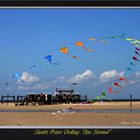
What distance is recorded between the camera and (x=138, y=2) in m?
7.89

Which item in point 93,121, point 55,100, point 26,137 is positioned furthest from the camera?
point 55,100

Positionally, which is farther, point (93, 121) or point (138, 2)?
point (93, 121)

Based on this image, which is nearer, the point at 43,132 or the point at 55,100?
the point at 43,132

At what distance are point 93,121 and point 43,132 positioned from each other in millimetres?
3704

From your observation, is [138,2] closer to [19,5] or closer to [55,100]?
[19,5]

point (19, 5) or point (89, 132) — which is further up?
point (19, 5)

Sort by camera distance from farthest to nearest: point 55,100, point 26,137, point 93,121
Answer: point 55,100, point 93,121, point 26,137

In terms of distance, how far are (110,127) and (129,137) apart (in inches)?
14.3

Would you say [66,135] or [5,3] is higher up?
[5,3]

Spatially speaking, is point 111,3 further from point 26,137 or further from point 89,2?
point 26,137

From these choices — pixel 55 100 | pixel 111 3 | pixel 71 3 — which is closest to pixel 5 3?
pixel 71 3

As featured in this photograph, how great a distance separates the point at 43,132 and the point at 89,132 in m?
0.78

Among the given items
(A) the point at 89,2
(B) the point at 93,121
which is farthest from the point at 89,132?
(B) the point at 93,121

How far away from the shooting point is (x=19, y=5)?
7895mm
